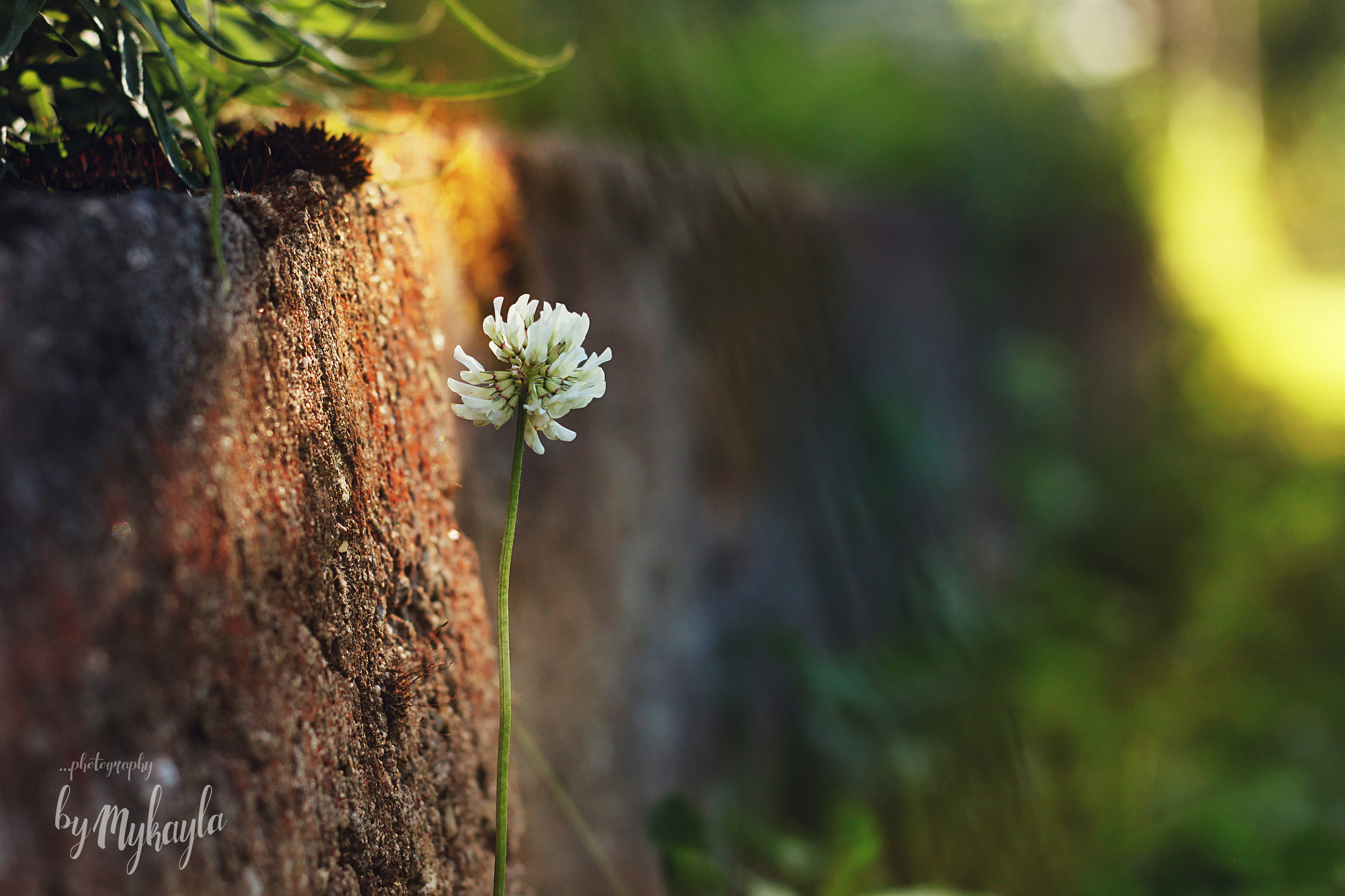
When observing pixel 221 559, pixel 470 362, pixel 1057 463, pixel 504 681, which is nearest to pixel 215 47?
pixel 470 362

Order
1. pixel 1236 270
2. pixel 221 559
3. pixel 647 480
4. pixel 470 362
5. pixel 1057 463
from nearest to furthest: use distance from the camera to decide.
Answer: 1. pixel 221 559
2. pixel 470 362
3. pixel 647 480
4. pixel 1057 463
5. pixel 1236 270

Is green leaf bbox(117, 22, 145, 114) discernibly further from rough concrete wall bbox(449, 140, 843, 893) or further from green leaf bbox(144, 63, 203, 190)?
rough concrete wall bbox(449, 140, 843, 893)

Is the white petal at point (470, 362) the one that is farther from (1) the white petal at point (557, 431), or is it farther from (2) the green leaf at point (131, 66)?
(2) the green leaf at point (131, 66)

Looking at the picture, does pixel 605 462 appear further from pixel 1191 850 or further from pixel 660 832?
pixel 1191 850

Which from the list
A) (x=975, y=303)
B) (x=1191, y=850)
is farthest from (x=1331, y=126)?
(x=1191, y=850)

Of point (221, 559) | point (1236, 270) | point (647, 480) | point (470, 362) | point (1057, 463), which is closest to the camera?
point (221, 559)

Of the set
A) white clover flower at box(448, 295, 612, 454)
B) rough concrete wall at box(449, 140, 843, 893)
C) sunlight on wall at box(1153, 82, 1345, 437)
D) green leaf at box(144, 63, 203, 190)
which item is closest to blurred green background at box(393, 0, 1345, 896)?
sunlight on wall at box(1153, 82, 1345, 437)

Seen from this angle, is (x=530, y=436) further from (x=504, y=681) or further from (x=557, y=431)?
(x=504, y=681)
